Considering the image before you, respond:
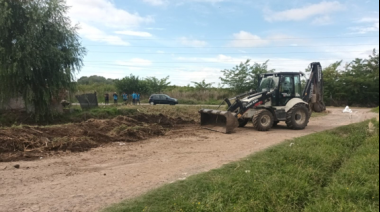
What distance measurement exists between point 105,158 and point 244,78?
31.8 metres

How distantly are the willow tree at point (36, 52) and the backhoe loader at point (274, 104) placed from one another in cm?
1042

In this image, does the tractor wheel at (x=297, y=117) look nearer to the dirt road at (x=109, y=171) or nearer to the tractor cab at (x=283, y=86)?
the tractor cab at (x=283, y=86)

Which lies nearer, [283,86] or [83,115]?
[283,86]

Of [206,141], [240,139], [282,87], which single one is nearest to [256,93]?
[282,87]

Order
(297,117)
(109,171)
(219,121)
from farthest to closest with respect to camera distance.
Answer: (297,117)
(219,121)
(109,171)

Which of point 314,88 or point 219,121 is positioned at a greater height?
point 314,88

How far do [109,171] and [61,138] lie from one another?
3632mm

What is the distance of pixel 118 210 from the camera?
462cm

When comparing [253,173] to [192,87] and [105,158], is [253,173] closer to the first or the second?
[105,158]

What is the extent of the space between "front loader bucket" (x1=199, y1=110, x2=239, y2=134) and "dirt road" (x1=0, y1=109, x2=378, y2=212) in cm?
133

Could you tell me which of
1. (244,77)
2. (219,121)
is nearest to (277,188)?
(219,121)

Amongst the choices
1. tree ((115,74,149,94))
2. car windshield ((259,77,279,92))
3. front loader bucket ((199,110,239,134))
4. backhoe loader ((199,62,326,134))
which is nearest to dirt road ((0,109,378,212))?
front loader bucket ((199,110,239,134))

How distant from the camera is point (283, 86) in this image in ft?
43.4

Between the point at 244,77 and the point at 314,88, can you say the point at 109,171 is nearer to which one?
the point at 314,88
